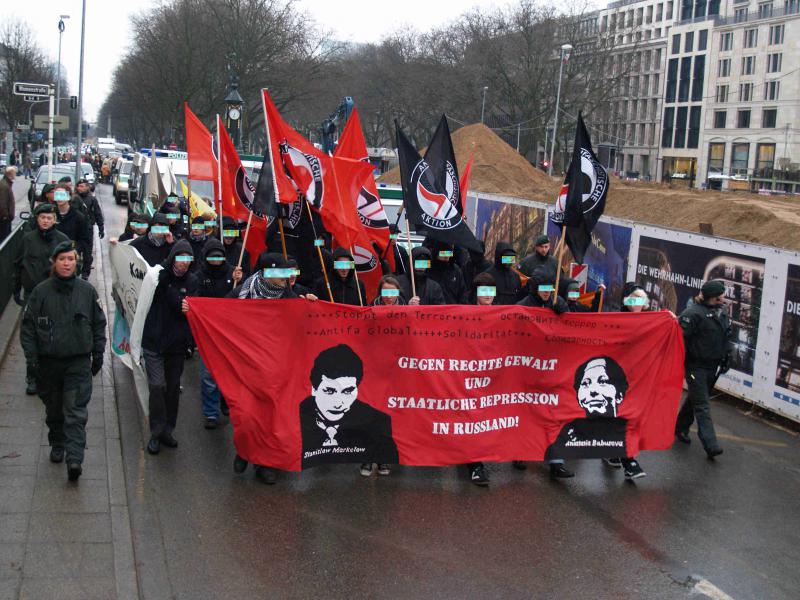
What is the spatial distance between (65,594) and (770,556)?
184 inches

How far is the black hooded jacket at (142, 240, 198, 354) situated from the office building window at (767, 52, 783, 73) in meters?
85.3

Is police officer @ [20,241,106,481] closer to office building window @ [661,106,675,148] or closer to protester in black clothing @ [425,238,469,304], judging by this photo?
protester in black clothing @ [425,238,469,304]

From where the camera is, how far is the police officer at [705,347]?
344 inches

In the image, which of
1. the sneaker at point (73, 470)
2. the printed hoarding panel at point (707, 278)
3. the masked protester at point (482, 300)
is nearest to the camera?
the sneaker at point (73, 470)

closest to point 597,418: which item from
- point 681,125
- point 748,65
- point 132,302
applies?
point 132,302

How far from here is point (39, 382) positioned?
22.8ft

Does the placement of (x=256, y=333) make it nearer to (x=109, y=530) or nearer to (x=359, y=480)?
(x=359, y=480)

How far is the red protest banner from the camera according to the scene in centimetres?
735

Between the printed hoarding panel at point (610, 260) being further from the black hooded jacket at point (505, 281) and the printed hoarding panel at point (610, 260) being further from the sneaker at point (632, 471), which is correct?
the sneaker at point (632, 471)

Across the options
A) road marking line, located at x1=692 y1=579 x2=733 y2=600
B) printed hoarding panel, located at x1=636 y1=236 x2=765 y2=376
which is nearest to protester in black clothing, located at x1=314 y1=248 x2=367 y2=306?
road marking line, located at x1=692 y1=579 x2=733 y2=600

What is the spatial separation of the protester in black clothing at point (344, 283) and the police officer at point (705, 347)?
125 inches

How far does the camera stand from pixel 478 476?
767 centimetres

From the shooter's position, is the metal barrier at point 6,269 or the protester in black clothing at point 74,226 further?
the metal barrier at point 6,269

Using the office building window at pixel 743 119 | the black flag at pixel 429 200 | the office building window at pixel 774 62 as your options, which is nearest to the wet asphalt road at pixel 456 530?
the black flag at pixel 429 200
